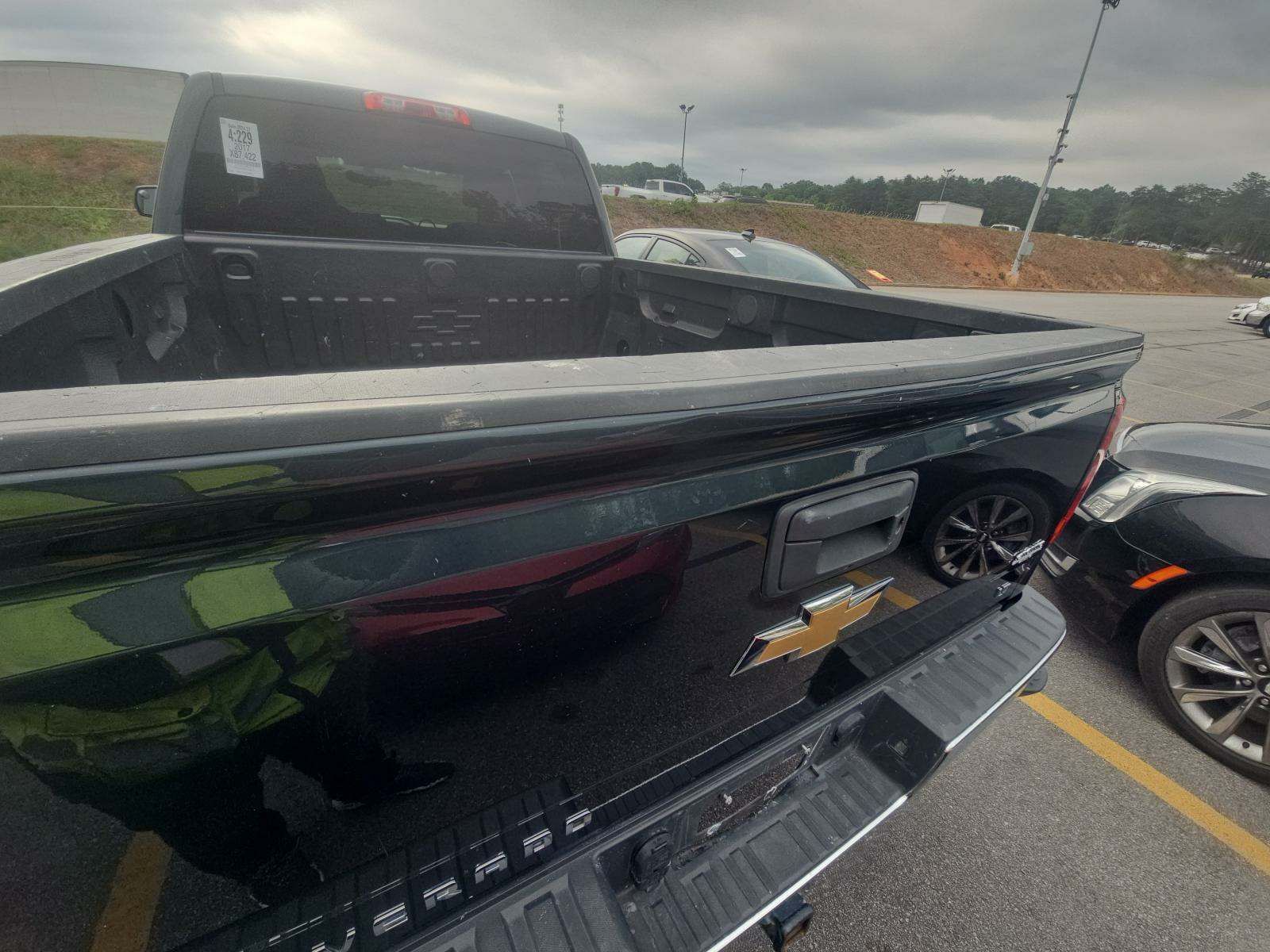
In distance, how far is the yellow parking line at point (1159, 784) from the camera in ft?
6.70

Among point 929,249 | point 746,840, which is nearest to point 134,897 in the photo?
point 746,840

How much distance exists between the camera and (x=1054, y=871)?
6.23 ft

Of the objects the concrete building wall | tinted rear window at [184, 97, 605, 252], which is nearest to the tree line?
the concrete building wall

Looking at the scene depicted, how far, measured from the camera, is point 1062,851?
6.44 feet

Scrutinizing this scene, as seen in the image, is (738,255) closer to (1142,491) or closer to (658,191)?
(1142,491)

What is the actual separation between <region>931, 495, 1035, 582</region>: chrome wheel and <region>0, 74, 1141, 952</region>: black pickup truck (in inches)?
2.5

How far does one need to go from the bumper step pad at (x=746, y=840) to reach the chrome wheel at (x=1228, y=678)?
1158 millimetres

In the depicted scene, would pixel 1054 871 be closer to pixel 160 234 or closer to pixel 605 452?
pixel 605 452

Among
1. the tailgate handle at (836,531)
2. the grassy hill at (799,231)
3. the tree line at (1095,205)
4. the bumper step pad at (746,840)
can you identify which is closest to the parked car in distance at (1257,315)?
the grassy hill at (799,231)

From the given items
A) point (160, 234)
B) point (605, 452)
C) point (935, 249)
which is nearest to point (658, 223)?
point (935, 249)

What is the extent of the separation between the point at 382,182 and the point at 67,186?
87.5 feet

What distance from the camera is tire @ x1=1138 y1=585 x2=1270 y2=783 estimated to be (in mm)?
2209

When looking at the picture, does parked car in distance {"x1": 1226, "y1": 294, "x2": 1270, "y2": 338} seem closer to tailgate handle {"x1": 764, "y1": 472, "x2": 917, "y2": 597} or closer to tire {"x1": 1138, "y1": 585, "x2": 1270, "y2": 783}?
tire {"x1": 1138, "y1": 585, "x2": 1270, "y2": 783}

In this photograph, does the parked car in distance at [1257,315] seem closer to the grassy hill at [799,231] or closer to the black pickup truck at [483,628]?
the grassy hill at [799,231]
